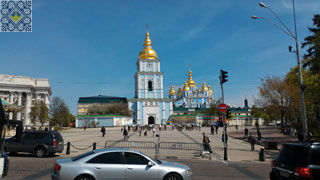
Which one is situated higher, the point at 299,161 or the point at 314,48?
the point at 314,48

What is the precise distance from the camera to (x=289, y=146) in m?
6.93

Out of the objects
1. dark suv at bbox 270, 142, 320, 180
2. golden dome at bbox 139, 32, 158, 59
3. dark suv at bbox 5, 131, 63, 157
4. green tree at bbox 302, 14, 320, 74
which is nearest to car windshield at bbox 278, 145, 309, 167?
dark suv at bbox 270, 142, 320, 180

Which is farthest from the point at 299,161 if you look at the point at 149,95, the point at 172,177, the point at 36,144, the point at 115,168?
the point at 149,95

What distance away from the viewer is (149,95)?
8606 cm

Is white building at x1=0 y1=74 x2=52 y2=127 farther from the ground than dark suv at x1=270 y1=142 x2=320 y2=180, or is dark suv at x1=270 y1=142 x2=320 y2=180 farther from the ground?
white building at x1=0 y1=74 x2=52 y2=127

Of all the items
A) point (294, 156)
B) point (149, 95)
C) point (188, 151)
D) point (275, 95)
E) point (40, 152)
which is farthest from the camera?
point (149, 95)

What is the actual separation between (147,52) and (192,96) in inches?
1832

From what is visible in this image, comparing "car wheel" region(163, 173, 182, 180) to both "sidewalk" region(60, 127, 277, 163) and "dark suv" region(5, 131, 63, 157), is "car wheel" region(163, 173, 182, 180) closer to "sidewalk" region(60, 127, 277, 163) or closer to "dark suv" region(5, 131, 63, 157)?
"sidewalk" region(60, 127, 277, 163)

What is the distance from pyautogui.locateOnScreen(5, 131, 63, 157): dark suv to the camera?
51.3 ft

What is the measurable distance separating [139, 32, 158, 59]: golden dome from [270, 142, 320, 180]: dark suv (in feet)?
267

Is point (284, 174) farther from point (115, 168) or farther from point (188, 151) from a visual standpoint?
point (188, 151)

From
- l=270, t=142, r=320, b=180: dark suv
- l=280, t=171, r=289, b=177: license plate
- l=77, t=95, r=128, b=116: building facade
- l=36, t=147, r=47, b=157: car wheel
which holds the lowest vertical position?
l=36, t=147, r=47, b=157: car wheel

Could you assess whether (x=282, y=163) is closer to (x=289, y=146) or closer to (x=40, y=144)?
(x=289, y=146)

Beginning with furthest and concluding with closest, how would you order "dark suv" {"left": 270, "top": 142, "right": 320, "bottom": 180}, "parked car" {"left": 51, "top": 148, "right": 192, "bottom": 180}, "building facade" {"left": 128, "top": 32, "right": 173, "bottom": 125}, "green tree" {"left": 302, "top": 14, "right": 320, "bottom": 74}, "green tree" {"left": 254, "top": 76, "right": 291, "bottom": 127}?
"building facade" {"left": 128, "top": 32, "right": 173, "bottom": 125}
"green tree" {"left": 254, "top": 76, "right": 291, "bottom": 127}
"green tree" {"left": 302, "top": 14, "right": 320, "bottom": 74}
"parked car" {"left": 51, "top": 148, "right": 192, "bottom": 180}
"dark suv" {"left": 270, "top": 142, "right": 320, "bottom": 180}
